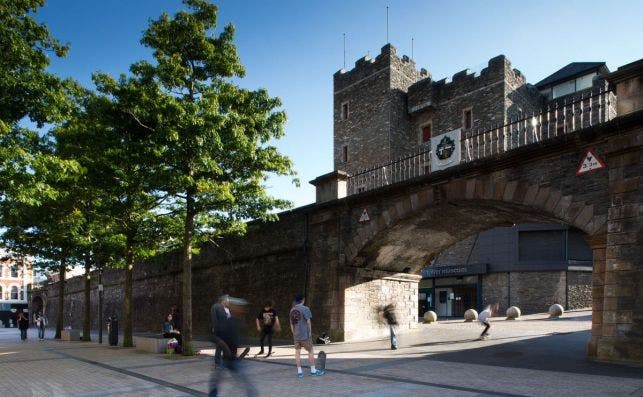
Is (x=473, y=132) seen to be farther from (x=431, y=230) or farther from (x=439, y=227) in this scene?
(x=439, y=227)

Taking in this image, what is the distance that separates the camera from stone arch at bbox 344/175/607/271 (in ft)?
35.9

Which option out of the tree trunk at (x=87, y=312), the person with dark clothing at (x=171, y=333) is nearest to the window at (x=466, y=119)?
the tree trunk at (x=87, y=312)

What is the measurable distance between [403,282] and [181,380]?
1203 cm

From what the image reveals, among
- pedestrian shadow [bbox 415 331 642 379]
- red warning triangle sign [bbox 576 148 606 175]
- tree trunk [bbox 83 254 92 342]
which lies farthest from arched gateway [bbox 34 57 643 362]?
tree trunk [bbox 83 254 92 342]

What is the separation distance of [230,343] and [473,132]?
3076cm

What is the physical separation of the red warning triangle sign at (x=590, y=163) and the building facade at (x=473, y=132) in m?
22.5

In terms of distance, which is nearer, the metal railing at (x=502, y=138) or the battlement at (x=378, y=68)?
the metal railing at (x=502, y=138)

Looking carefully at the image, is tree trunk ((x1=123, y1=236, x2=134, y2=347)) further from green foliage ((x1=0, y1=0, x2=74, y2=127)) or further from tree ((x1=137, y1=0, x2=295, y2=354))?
green foliage ((x1=0, y1=0, x2=74, y2=127))

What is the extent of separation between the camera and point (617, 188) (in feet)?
33.4

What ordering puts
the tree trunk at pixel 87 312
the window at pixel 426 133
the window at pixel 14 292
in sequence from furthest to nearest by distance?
the window at pixel 14 292 < the window at pixel 426 133 < the tree trunk at pixel 87 312

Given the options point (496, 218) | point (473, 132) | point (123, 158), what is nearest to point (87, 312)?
point (123, 158)

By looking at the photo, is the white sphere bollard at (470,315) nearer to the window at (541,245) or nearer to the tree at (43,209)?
the window at (541,245)

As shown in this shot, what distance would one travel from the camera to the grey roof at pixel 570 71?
34.8 metres

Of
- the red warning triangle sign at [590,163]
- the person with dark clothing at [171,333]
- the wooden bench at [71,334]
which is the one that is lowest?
the wooden bench at [71,334]
